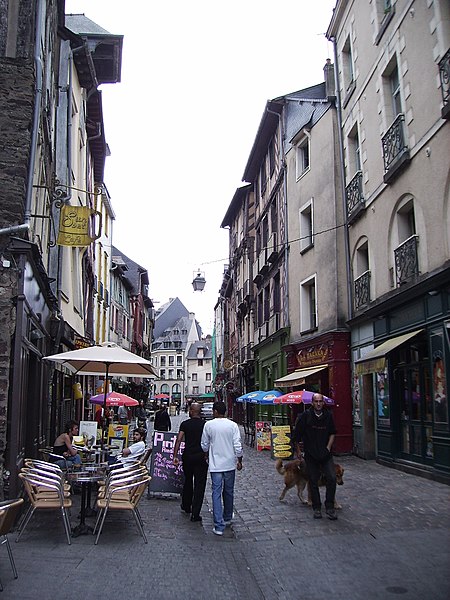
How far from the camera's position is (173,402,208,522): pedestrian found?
→ 8.18 meters

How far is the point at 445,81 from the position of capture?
11.0m

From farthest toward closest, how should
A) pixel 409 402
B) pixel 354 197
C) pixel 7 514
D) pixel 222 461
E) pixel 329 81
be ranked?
pixel 329 81
pixel 354 197
pixel 409 402
pixel 222 461
pixel 7 514

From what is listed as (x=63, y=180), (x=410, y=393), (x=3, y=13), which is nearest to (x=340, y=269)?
(x=410, y=393)

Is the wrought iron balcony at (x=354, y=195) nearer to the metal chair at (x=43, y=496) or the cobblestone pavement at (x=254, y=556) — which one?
the cobblestone pavement at (x=254, y=556)

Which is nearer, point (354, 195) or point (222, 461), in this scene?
point (222, 461)

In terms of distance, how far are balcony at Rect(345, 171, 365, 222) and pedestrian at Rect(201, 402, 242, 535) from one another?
980cm

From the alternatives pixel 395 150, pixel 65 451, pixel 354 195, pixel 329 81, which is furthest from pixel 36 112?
pixel 329 81

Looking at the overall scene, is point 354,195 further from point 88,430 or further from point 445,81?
point 88,430

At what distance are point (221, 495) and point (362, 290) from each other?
963 centimetres

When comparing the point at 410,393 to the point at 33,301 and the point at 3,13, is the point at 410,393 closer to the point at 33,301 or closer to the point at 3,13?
the point at 33,301

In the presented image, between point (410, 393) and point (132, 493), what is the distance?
7626 mm

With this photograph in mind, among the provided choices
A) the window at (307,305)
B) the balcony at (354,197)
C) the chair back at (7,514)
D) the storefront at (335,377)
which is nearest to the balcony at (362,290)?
the storefront at (335,377)

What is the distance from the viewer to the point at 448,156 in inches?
436

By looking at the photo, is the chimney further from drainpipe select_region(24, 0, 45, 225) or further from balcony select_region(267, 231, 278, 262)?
drainpipe select_region(24, 0, 45, 225)
